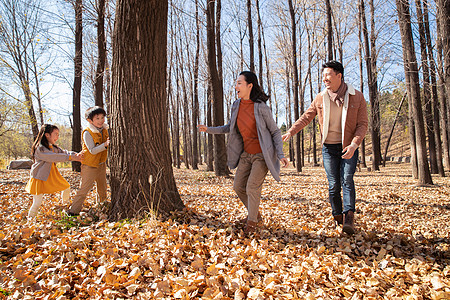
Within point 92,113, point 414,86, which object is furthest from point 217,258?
point 414,86

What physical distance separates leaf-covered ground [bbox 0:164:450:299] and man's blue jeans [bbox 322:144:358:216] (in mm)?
408

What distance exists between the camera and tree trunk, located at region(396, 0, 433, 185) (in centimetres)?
798

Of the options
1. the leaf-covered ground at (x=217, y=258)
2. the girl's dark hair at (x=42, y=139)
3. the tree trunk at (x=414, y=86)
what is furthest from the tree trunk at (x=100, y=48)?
the tree trunk at (x=414, y=86)

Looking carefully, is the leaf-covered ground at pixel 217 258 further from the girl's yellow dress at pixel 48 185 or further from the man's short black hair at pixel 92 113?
the man's short black hair at pixel 92 113

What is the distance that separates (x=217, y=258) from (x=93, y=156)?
2618mm

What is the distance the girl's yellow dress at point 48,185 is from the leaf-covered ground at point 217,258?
33cm

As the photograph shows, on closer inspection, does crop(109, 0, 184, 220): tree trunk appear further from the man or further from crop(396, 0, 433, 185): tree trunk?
crop(396, 0, 433, 185): tree trunk

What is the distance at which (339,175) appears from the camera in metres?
3.67

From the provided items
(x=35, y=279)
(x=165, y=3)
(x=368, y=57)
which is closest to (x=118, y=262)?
(x=35, y=279)

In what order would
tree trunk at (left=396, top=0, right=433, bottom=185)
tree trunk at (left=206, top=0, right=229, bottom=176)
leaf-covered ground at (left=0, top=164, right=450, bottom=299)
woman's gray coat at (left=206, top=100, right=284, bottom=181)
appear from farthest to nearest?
tree trunk at (left=206, top=0, right=229, bottom=176), tree trunk at (left=396, top=0, right=433, bottom=185), woman's gray coat at (left=206, top=100, right=284, bottom=181), leaf-covered ground at (left=0, top=164, right=450, bottom=299)

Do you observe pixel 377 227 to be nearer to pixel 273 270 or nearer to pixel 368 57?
pixel 273 270

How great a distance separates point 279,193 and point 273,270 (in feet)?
15.0

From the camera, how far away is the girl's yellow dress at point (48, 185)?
4.02 metres

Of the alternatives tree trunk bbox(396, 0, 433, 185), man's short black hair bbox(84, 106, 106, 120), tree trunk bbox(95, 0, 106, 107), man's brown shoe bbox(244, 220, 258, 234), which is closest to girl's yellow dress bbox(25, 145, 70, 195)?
man's short black hair bbox(84, 106, 106, 120)
